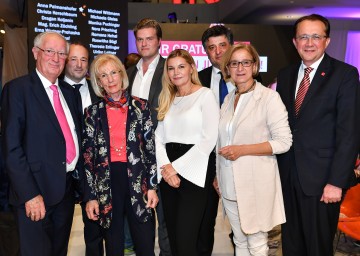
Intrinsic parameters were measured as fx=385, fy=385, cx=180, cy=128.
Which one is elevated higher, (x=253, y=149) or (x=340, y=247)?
(x=253, y=149)

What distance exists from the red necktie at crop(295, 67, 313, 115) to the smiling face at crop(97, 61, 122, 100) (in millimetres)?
1204

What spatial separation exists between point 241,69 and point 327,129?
0.67m

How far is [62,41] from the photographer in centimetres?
251

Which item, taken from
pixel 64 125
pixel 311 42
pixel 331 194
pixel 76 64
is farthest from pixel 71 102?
pixel 331 194

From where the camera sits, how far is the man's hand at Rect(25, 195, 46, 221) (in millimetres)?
2301

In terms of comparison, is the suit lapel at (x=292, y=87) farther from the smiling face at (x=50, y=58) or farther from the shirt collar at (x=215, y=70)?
the smiling face at (x=50, y=58)

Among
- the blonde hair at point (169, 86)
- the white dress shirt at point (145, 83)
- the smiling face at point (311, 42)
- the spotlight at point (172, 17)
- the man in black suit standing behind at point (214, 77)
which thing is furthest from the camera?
the spotlight at point (172, 17)

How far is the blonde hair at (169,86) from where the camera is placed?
8.95 feet

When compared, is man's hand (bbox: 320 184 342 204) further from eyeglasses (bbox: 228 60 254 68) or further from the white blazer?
eyeglasses (bbox: 228 60 254 68)

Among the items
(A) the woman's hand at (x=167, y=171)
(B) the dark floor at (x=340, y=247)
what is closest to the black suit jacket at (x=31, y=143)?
(A) the woman's hand at (x=167, y=171)

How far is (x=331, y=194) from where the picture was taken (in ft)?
7.92

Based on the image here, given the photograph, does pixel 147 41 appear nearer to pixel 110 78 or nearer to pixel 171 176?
pixel 110 78

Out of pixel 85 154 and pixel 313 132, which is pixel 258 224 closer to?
pixel 313 132

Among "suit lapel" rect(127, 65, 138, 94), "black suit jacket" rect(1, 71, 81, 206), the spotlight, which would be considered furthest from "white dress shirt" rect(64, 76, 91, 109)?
the spotlight
